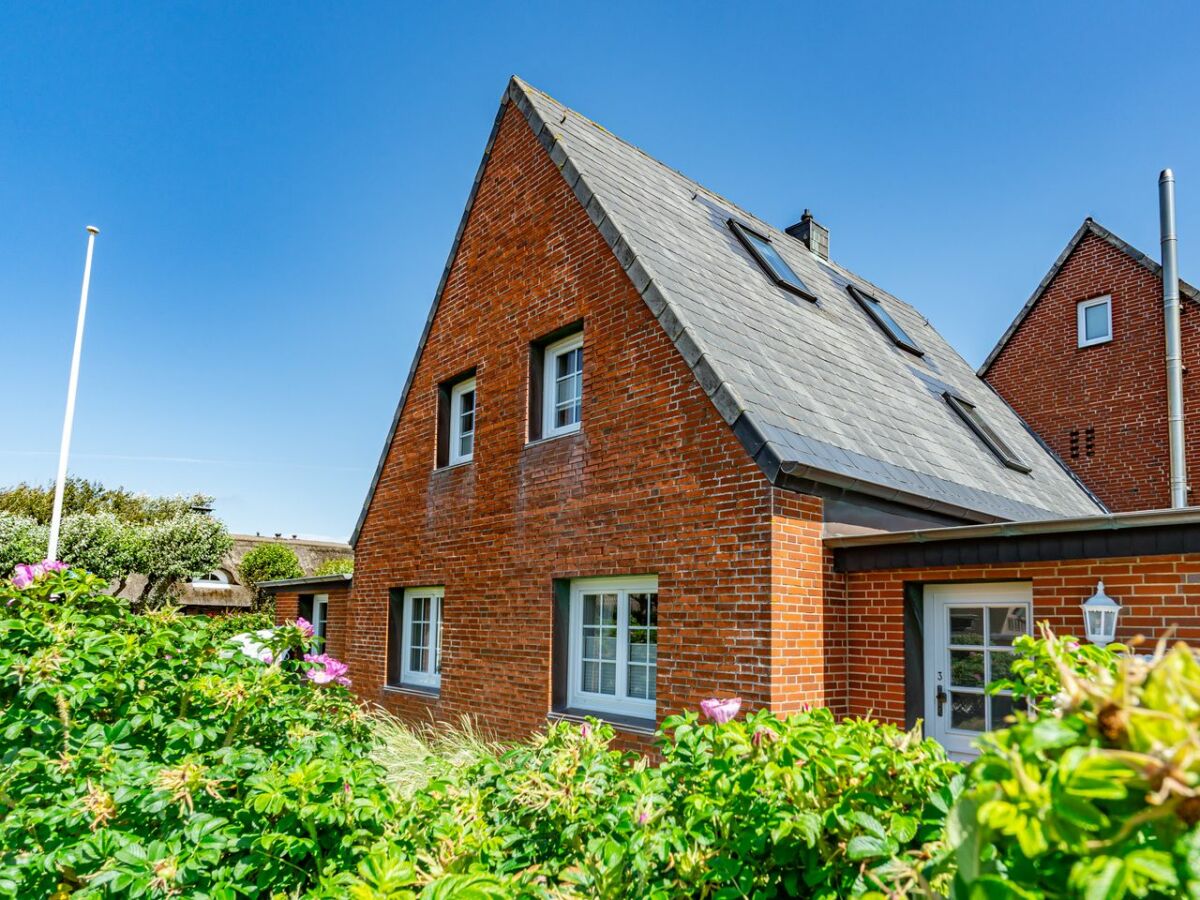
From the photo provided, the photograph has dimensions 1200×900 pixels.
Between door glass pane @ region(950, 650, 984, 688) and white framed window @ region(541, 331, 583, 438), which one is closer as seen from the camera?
door glass pane @ region(950, 650, 984, 688)

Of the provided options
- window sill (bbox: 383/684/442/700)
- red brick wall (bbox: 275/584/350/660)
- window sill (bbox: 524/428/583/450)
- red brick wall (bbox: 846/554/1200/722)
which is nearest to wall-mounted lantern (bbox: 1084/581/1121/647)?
red brick wall (bbox: 846/554/1200/722)

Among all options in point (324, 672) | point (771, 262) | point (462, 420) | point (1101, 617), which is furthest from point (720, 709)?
point (771, 262)

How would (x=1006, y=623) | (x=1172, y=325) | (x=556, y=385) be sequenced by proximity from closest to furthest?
(x=1006, y=623)
(x=556, y=385)
(x=1172, y=325)

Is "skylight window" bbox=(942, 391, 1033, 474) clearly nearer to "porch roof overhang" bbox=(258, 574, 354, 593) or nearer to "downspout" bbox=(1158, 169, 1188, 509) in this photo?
"downspout" bbox=(1158, 169, 1188, 509)

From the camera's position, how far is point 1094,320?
15.2m

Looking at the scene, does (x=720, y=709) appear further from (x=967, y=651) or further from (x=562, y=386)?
(x=562, y=386)

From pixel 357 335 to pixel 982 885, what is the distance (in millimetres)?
17604

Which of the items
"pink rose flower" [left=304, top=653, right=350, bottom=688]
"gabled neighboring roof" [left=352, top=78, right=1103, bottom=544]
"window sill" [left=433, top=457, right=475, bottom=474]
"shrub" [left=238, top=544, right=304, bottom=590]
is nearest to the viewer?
"pink rose flower" [left=304, top=653, right=350, bottom=688]

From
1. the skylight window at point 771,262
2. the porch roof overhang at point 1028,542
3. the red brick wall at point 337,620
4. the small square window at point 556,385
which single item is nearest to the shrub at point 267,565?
the red brick wall at point 337,620

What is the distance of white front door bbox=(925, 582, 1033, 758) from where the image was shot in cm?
664

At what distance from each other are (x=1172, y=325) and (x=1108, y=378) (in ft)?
8.33

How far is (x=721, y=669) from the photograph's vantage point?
690 cm

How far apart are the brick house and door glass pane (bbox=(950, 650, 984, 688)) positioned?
20mm

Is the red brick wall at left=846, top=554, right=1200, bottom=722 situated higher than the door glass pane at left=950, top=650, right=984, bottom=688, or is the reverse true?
the red brick wall at left=846, top=554, right=1200, bottom=722
